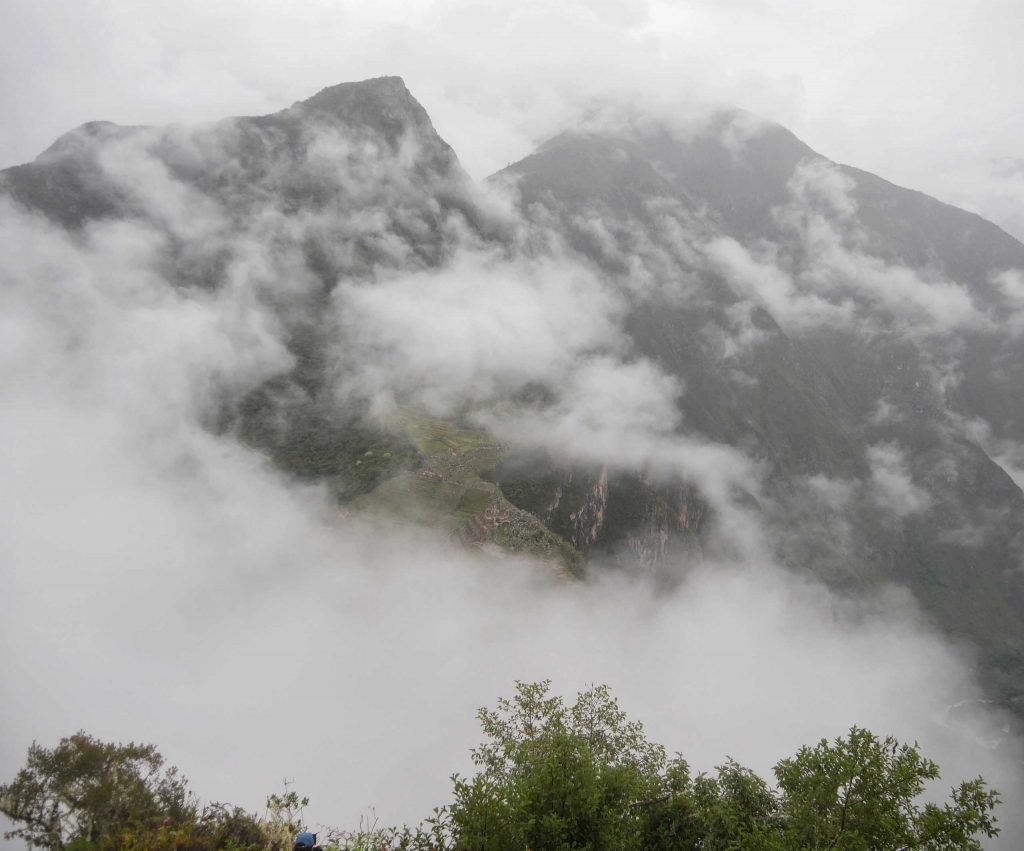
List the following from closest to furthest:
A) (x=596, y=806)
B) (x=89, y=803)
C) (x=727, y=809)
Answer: (x=596, y=806)
(x=727, y=809)
(x=89, y=803)

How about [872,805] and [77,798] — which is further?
[77,798]

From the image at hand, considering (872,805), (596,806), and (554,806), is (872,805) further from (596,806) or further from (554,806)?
(554,806)

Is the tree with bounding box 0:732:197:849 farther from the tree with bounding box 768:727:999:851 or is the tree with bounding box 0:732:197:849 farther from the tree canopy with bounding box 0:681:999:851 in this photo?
the tree with bounding box 768:727:999:851

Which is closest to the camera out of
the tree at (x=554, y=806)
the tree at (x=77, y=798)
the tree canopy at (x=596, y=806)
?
the tree canopy at (x=596, y=806)

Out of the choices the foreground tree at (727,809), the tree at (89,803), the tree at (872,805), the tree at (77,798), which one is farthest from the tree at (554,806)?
the tree at (77,798)

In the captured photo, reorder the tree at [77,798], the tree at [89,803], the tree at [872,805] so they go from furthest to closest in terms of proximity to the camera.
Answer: the tree at [77,798], the tree at [89,803], the tree at [872,805]

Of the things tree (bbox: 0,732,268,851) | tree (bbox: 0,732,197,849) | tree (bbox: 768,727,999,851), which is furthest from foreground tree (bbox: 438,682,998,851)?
tree (bbox: 0,732,197,849)

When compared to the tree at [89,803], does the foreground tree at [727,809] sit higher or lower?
higher

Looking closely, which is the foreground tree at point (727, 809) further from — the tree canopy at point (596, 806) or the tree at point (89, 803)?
the tree at point (89, 803)

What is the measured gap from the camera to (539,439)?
19388cm

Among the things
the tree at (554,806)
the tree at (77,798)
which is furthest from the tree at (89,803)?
the tree at (554,806)

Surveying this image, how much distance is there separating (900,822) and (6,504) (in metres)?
222

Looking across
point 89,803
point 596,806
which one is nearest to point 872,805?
point 596,806

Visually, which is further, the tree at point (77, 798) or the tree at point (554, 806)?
the tree at point (77, 798)
